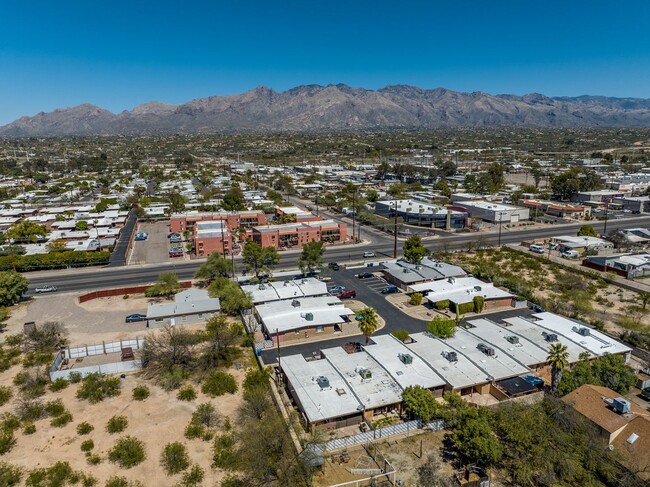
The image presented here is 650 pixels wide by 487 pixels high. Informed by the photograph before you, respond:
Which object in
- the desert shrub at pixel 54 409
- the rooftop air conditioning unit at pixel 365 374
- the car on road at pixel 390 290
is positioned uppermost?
the rooftop air conditioning unit at pixel 365 374

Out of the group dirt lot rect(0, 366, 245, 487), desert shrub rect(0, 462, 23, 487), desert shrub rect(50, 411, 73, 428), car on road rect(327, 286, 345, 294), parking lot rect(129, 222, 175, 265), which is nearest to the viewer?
desert shrub rect(0, 462, 23, 487)

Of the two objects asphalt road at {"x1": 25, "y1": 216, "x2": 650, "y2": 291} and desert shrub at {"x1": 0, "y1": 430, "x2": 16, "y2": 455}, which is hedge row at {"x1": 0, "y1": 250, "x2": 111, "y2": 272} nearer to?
asphalt road at {"x1": 25, "y1": 216, "x2": 650, "y2": 291}

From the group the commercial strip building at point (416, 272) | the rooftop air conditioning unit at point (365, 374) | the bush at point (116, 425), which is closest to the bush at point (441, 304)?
the commercial strip building at point (416, 272)

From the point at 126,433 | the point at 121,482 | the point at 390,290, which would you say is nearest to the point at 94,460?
the point at 126,433

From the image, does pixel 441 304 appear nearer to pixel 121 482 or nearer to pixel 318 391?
pixel 318 391

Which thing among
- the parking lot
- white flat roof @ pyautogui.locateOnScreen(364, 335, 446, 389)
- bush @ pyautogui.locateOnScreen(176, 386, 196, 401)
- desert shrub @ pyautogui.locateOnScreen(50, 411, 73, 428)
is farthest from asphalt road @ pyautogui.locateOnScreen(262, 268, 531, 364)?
the parking lot

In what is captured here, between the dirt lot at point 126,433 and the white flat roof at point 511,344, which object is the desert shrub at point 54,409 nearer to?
the dirt lot at point 126,433
